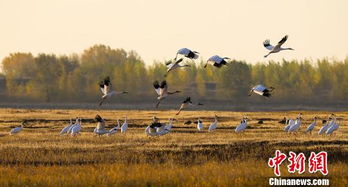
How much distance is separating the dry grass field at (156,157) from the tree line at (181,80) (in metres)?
65.6

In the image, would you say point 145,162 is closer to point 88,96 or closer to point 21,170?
point 21,170

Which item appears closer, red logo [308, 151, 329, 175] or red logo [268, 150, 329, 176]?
red logo [308, 151, 329, 175]

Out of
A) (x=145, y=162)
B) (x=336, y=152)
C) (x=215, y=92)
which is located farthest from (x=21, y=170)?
(x=215, y=92)

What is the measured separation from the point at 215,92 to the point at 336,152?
87341mm

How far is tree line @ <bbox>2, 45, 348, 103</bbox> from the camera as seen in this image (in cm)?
10488

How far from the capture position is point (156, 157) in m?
28.3

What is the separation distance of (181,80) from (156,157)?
89.0 m

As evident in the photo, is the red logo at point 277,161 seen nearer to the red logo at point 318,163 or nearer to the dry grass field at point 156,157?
the dry grass field at point 156,157

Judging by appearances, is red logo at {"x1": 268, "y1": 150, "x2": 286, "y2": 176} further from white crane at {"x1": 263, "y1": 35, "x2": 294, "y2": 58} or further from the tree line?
the tree line

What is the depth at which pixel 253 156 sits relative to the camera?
28.5 meters

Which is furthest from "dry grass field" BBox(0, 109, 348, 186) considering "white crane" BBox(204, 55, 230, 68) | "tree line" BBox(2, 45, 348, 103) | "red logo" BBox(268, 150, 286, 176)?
"tree line" BBox(2, 45, 348, 103)

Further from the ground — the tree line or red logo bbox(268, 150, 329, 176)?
the tree line

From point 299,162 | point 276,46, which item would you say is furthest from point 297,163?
point 276,46

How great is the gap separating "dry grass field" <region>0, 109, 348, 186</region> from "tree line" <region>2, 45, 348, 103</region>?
65610mm
